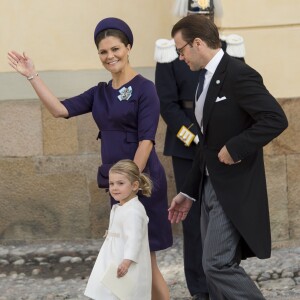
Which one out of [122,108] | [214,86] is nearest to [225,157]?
[214,86]

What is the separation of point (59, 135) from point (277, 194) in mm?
1717

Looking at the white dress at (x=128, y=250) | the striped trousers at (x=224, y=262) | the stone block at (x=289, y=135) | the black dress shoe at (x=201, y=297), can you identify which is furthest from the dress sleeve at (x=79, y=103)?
the stone block at (x=289, y=135)

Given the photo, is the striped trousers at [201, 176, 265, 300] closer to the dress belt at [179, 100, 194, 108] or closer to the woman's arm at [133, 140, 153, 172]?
the woman's arm at [133, 140, 153, 172]

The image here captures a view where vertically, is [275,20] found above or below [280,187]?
above

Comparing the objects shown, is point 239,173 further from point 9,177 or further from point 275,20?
point 9,177

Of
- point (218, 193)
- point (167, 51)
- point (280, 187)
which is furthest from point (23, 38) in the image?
point (218, 193)

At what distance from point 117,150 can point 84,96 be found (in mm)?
385

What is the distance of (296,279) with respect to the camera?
6.20m

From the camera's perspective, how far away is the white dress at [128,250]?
4645mm

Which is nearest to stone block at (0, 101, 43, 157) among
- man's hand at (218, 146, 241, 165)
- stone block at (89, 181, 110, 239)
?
stone block at (89, 181, 110, 239)

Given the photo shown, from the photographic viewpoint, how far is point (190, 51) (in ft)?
14.7

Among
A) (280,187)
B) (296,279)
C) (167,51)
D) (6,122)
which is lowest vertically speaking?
(296,279)

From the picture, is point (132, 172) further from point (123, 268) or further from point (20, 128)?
point (20, 128)

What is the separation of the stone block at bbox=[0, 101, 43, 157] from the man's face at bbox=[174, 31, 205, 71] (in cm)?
292
